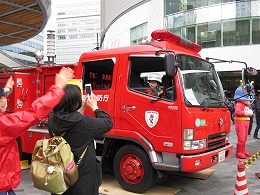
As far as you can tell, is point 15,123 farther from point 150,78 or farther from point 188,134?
point 150,78

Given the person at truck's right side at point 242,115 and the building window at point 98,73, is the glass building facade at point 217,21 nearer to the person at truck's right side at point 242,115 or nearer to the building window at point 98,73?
the person at truck's right side at point 242,115

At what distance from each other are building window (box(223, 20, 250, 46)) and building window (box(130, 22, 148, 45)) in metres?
8.13

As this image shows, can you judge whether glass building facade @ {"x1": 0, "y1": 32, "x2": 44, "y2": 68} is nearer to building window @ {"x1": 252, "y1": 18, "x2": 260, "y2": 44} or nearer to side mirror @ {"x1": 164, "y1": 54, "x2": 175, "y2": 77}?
building window @ {"x1": 252, "y1": 18, "x2": 260, "y2": 44}

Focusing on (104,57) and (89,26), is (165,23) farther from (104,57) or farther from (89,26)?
(89,26)

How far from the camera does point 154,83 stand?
17.4 feet

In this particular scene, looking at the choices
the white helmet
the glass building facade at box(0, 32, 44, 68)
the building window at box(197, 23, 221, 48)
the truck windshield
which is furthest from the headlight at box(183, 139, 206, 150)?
the glass building facade at box(0, 32, 44, 68)

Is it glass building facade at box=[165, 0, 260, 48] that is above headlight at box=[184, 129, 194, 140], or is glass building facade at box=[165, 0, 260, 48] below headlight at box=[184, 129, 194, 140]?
above

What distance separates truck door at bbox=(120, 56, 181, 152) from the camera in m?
4.79

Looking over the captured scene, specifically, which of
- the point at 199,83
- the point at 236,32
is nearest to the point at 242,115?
the point at 199,83

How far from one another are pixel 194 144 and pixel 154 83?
1.27 meters

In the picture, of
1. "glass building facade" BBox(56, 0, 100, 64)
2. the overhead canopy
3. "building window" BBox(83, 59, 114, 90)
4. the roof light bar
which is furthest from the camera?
"glass building facade" BBox(56, 0, 100, 64)

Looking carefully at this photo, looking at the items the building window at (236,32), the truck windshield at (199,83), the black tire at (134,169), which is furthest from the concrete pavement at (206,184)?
the building window at (236,32)

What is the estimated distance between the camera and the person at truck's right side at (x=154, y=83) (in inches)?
201

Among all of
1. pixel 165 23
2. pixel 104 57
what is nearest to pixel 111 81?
pixel 104 57
